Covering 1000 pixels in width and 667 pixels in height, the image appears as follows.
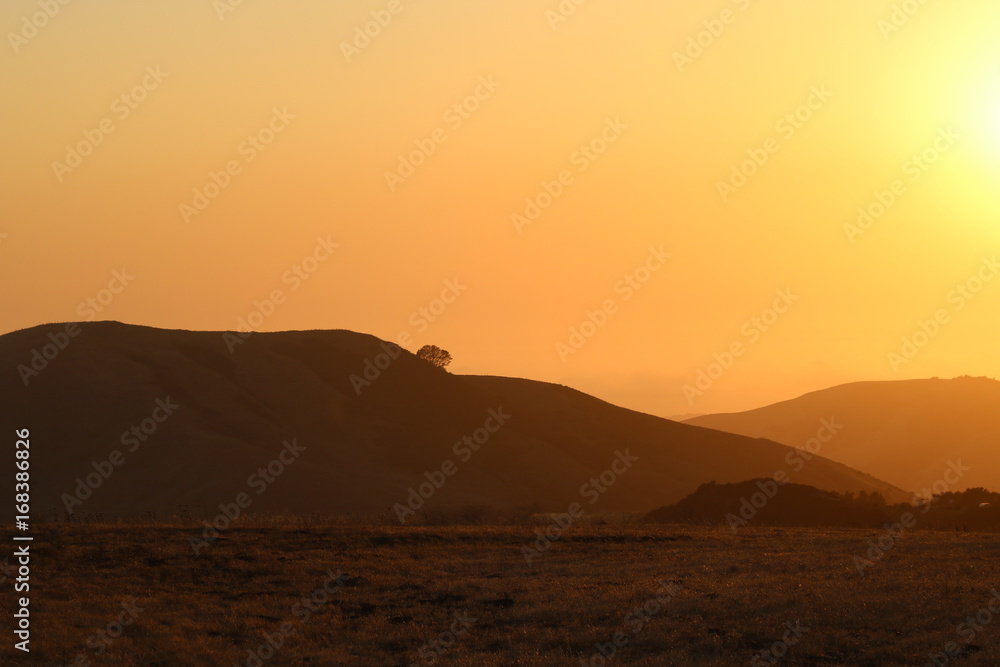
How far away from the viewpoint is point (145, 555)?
26.3 m

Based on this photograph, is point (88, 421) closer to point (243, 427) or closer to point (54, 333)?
point (243, 427)

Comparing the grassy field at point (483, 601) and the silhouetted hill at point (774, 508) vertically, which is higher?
the silhouetted hill at point (774, 508)

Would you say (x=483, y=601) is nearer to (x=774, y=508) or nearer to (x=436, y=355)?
(x=774, y=508)

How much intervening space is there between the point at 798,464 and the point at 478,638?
366 feet

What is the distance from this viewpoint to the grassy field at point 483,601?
18.1m

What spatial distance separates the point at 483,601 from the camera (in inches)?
898

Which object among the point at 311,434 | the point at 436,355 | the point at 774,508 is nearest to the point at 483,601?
the point at 774,508

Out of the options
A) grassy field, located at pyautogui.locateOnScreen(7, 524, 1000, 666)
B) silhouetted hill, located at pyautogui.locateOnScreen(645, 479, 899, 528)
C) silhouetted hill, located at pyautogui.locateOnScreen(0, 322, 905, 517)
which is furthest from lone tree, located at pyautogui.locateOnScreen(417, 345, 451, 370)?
grassy field, located at pyautogui.locateOnScreen(7, 524, 1000, 666)

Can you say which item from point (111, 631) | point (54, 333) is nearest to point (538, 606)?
point (111, 631)

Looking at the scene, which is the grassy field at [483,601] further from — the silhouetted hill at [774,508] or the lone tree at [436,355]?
the lone tree at [436,355]

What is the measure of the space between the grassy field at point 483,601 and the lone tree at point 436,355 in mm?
120427

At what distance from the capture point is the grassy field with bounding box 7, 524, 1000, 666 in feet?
59.5

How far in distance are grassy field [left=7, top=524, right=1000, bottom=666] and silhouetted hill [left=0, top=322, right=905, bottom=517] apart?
4291cm

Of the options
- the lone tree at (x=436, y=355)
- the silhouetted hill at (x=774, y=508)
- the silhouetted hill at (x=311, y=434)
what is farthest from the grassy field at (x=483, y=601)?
the lone tree at (x=436, y=355)
